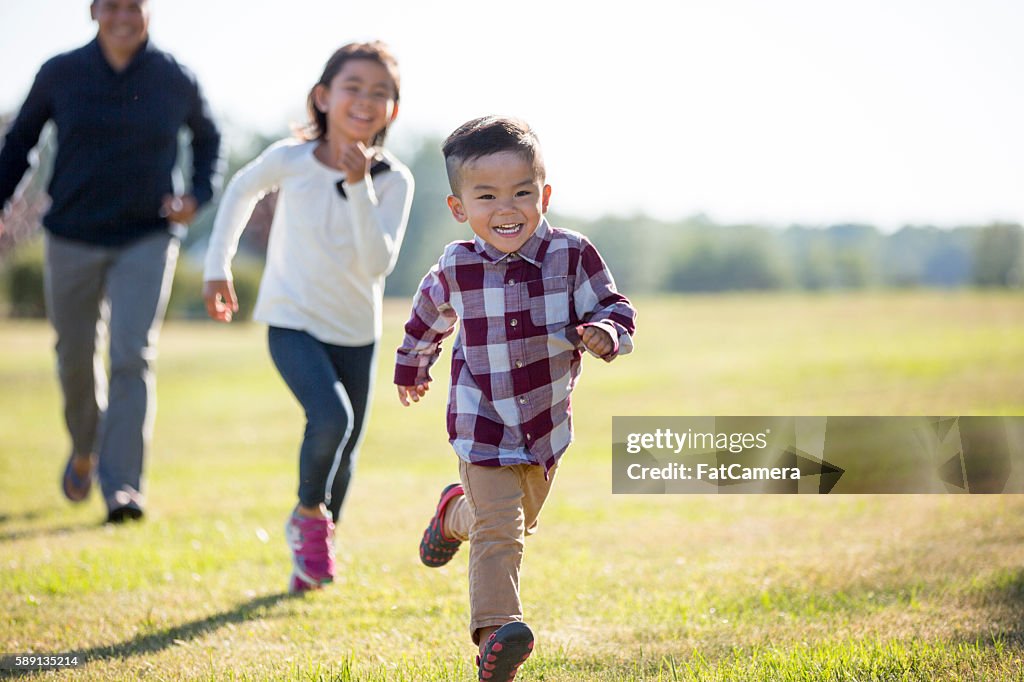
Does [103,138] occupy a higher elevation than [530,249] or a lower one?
higher

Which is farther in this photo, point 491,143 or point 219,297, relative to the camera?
point 219,297

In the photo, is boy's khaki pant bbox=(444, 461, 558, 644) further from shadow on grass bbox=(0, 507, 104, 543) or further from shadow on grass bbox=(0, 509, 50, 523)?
shadow on grass bbox=(0, 509, 50, 523)

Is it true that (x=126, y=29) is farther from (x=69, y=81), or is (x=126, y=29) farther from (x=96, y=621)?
(x=96, y=621)

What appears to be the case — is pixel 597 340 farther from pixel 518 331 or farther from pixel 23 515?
pixel 23 515

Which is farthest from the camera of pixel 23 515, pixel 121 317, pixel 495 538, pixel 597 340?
pixel 23 515

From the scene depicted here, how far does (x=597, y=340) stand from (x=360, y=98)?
2.07 m

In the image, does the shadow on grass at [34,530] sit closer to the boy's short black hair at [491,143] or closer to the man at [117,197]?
the man at [117,197]

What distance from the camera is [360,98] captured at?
4711mm

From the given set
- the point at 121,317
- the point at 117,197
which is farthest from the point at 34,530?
the point at 117,197

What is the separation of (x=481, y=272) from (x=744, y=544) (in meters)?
2.79

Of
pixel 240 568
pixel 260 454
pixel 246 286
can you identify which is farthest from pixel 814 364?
pixel 246 286

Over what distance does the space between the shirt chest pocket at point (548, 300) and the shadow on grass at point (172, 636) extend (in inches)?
69.2

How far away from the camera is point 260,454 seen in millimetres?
11469

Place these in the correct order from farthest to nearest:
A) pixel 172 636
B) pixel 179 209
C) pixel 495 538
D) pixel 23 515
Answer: pixel 23 515 < pixel 179 209 < pixel 172 636 < pixel 495 538
